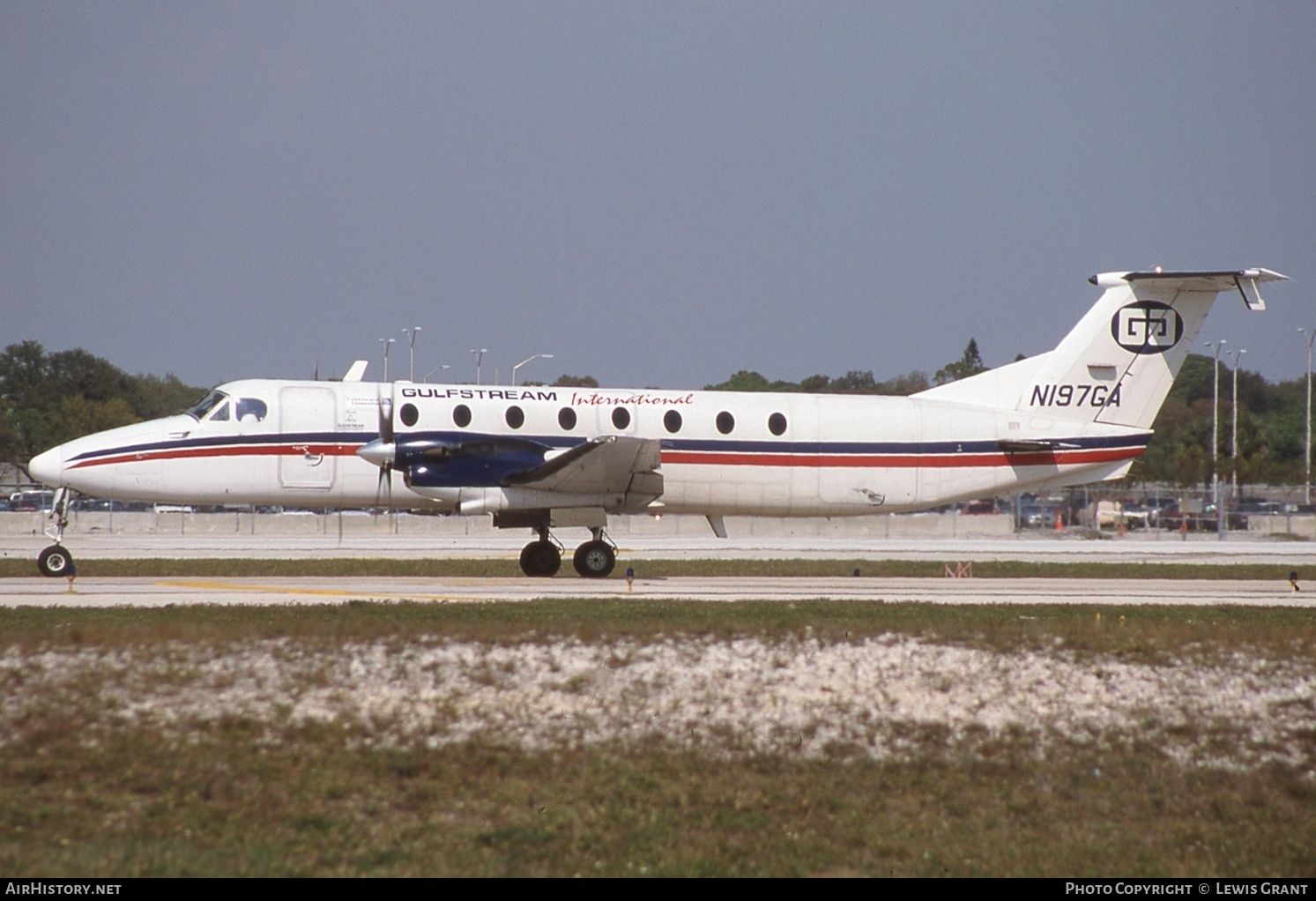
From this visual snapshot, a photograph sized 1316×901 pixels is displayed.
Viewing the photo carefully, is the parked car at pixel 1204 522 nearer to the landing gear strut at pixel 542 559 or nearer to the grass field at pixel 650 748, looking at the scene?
the landing gear strut at pixel 542 559

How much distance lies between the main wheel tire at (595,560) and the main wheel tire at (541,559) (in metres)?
0.56

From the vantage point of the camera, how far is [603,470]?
953 inches

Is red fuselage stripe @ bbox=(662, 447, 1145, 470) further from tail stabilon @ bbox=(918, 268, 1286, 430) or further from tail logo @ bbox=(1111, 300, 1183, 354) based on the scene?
tail logo @ bbox=(1111, 300, 1183, 354)

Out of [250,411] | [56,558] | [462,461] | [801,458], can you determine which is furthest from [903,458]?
[56,558]

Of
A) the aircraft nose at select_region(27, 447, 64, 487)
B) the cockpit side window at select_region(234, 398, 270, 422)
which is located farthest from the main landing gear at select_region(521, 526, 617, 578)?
the aircraft nose at select_region(27, 447, 64, 487)

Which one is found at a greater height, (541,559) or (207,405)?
(207,405)

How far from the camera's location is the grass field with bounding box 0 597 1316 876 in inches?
384

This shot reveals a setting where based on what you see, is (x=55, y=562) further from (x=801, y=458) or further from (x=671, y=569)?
(x=801, y=458)

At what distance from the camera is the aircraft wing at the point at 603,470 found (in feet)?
77.3

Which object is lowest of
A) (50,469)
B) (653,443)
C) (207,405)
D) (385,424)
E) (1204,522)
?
(1204,522)

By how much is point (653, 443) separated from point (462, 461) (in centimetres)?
376

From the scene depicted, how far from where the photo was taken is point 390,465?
24.1m

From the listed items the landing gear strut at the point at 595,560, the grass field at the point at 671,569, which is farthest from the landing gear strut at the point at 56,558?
the landing gear strut at the point at 595,560
